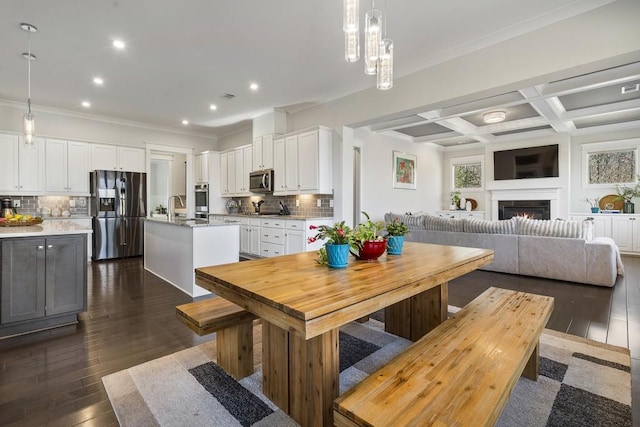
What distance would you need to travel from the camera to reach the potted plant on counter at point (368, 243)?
6.38ft

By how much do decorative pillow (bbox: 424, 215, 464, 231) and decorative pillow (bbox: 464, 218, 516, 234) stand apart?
0.34 ft

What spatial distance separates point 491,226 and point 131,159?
6878mm

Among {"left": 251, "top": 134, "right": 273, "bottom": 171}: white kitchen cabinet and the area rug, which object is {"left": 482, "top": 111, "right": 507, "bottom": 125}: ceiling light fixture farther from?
the area rug

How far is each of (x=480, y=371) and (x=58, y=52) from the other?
5.01 metres

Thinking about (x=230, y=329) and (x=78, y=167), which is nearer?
(x=230, y=329)

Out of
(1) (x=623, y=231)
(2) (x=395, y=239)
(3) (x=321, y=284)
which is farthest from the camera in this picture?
(1) (x=623, y=231)

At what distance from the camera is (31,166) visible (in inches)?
218

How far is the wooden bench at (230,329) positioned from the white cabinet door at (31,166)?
5494 mm

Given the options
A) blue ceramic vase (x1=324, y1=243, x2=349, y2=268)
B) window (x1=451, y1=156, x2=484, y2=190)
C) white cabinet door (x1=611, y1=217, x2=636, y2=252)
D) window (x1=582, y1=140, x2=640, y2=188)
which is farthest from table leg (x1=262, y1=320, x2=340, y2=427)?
window (x1=451, y1=156, x2=484, y2=190)

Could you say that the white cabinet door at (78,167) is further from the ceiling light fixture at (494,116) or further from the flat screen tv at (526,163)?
the flat screen tv at (526,163)

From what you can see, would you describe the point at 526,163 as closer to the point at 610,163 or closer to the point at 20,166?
the point at 610,163

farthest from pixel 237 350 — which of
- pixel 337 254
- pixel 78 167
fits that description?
pixel 78 167

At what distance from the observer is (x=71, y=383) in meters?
1.96

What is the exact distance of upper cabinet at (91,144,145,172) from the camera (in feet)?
20.2
